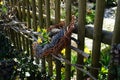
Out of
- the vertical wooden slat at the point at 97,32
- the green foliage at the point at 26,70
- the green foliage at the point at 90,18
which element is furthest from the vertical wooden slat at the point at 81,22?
the green foliage at the point at 90,18

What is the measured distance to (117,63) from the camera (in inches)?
72.6

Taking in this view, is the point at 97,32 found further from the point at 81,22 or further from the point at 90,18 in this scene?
the point at 90,18

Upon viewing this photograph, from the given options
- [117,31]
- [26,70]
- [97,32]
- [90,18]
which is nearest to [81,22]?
[97,32]

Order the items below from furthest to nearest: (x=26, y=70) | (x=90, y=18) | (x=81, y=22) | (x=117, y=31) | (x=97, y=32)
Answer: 1. (x=90, y=18)
2. (x=26, y=70)
3. (x=81, y=22)
4. (x=97, y=32)
5. (x=117, y=31)

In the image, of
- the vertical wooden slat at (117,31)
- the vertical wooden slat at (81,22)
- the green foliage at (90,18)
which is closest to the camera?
the vertical wooden slat at (117,31)

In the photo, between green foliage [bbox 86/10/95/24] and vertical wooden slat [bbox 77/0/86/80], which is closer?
vertical wooden slat [bbox 77/0/86/80]

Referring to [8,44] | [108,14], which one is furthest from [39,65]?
[108,14]

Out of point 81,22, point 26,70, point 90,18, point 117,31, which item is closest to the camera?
point 117,31

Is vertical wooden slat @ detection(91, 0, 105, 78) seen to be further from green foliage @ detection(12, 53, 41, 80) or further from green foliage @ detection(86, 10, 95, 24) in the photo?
green foliage @ detection(86, 10, 95, 24)

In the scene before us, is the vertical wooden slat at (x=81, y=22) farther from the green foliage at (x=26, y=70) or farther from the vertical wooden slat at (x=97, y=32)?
the green foliage at (x=26, y=70)

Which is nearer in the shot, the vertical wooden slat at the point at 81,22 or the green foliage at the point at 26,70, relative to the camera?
the vertical wooden slat at the point at 81,22

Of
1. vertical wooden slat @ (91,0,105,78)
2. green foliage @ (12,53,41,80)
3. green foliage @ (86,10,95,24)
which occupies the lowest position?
green foliage @ (12,53,41,80)

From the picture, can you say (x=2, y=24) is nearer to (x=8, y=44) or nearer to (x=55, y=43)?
(x=8, y=44)

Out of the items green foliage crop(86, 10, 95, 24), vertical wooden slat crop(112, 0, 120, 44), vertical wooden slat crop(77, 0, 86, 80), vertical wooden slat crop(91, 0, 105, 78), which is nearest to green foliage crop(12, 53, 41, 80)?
vertical wooden slat crop(77, 0, 86, 80)
